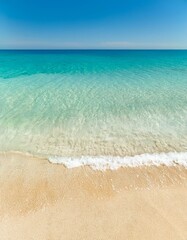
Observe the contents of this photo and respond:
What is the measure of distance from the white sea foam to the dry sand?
19 cm

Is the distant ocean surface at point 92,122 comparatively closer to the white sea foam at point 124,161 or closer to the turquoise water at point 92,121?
the turquoise water at point 92,121

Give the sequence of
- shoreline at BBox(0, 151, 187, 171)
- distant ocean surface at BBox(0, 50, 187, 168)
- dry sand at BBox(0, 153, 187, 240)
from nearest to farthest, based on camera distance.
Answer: dry sand at BBox(0, 153, 187, 240)
shoreline at BBox(0, 151, 187, 171)
distant ocean surface at BBox(0, 50, 187, 168)

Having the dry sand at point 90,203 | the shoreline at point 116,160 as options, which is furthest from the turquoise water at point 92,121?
the dry sand at point 90,203

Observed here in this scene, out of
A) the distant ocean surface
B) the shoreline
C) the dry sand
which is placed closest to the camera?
the dry sand

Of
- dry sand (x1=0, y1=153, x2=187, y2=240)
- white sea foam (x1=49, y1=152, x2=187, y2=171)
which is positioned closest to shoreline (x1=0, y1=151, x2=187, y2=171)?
white sea foam (x1=49, y1=152, x2=187, y2=171)

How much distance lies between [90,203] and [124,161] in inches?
62.1

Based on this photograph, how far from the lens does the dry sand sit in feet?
9.82

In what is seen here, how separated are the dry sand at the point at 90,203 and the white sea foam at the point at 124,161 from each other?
0.62ft

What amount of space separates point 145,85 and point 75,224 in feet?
38.5

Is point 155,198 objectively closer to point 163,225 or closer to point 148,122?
point 163,225

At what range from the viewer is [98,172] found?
14.2 feet

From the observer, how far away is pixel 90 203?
139 inches

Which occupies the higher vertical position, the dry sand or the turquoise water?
the dry sand

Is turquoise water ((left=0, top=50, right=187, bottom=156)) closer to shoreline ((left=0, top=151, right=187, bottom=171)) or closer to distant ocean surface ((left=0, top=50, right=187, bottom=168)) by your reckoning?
distant ocean surface ((left=0, top=50, right=187, bottom=168))
